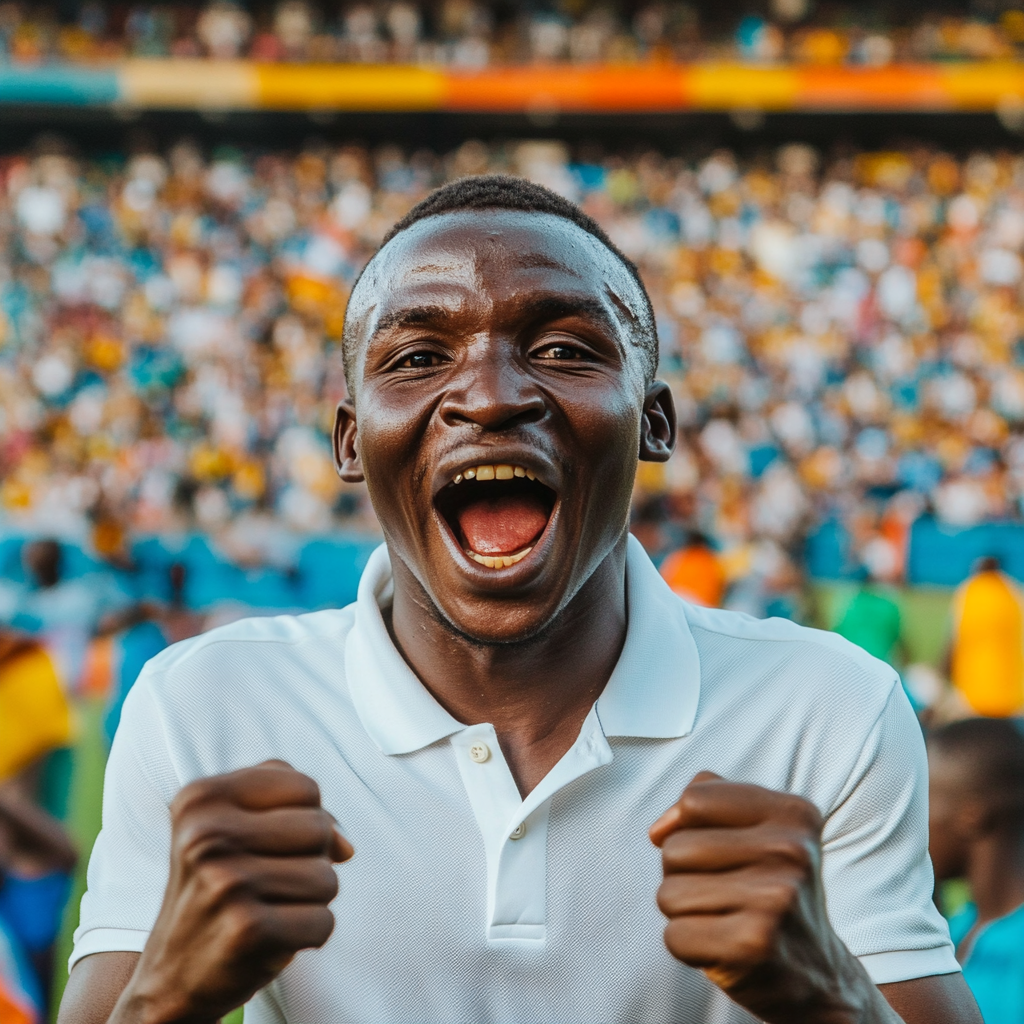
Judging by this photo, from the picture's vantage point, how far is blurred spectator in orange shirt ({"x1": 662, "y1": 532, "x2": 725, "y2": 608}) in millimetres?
7203

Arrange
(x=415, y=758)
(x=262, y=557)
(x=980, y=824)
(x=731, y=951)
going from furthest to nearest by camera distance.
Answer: (x=262, y=557) < (x=980, y=824) < (x=415, y=758) < (x=731, y=951)

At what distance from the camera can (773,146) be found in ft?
70.4

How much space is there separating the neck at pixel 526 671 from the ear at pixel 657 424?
0.69ft

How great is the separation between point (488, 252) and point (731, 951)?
934mm

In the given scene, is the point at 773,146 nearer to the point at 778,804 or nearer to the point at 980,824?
the point at 980,824

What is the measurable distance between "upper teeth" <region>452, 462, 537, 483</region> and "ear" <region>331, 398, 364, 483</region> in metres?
0.29

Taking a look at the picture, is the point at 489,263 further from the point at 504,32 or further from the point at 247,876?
the point at 504,32

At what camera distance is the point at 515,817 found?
5.01 feet

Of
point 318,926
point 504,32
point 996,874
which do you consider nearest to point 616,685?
point 318,926

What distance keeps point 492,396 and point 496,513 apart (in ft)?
0.85

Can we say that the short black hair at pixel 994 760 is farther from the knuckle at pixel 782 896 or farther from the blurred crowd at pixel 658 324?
the blurred crowd at pixel 658 324

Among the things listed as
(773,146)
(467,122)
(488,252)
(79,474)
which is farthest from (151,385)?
(488,252)

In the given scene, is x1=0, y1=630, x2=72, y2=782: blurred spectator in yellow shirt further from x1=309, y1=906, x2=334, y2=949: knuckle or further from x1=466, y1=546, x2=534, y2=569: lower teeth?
x1=309, y1=906, x2=334, y2=949: knuckle

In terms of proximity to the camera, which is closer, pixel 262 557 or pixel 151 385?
pixel 262 557
